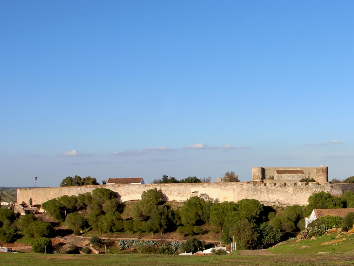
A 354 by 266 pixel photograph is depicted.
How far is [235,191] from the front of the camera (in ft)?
149

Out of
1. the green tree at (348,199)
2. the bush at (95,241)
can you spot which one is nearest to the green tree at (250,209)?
the green tree at (348,199)

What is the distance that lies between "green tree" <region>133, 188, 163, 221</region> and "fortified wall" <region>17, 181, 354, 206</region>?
3.63 ft

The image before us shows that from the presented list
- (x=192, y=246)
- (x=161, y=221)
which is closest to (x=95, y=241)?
(x=161, y=221)

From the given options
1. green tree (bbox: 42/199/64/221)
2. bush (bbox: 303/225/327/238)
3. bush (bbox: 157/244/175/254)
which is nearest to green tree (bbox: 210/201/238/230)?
bush (bbox: 157/244/175/254)

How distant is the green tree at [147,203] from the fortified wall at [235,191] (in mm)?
1105

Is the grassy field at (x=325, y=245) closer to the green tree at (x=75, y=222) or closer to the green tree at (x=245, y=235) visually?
the green tree at (x=245, y=235)

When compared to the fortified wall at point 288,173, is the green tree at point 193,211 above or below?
below

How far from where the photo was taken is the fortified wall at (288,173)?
52.7 metres

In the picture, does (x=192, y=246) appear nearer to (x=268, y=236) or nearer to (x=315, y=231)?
(x=268, y=236)

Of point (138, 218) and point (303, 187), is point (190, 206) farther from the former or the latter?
point (303, 187)

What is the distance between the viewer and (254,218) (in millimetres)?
40656

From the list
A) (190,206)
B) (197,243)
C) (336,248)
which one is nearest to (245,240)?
(197,243)

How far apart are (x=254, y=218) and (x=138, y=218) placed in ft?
32.7

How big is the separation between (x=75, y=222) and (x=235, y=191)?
13.8 m
